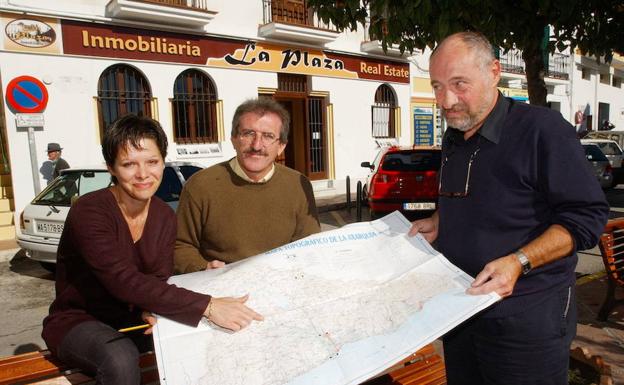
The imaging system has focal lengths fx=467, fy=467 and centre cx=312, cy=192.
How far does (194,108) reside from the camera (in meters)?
13.1

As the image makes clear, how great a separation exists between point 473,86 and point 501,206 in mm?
466

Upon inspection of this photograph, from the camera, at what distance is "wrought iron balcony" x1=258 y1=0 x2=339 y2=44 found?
14.1 m

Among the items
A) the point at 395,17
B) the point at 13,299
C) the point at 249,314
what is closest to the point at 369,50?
the point at 395,17

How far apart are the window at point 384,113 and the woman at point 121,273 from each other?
642 inches

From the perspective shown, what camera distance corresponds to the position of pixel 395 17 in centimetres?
463

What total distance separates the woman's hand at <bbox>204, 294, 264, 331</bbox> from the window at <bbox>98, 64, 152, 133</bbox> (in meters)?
10.8

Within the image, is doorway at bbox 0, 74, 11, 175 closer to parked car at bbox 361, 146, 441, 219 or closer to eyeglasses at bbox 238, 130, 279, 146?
parked car at bbox 361, 146, 441, 219

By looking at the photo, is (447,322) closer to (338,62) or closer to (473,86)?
(473,86)

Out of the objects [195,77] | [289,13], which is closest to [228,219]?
[195,77]

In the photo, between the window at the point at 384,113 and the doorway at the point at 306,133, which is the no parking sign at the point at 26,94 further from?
the window at the point at 384,113

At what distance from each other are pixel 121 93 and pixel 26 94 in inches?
89.5

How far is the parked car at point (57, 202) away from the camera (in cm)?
679

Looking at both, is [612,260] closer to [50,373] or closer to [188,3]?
[50,373]

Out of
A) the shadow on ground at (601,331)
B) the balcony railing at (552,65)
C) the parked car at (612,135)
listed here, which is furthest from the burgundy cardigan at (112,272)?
the balcony railing at (552,65)
